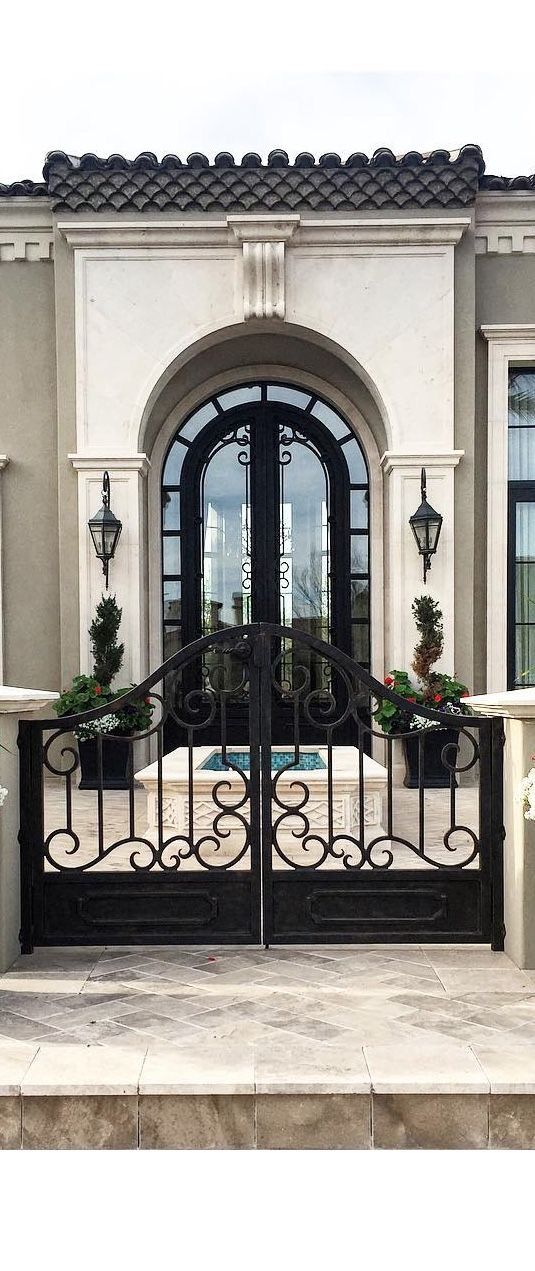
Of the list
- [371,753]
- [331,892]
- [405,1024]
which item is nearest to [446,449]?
[371,753]

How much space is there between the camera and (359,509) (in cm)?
1088

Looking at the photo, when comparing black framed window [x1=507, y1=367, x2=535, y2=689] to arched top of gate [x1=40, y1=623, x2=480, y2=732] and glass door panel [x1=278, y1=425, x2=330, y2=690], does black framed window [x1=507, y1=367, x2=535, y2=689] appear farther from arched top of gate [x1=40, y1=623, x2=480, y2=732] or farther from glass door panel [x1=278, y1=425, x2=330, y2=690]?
arched top of gate [x1=40, y1=623, x2=480, y2=732]

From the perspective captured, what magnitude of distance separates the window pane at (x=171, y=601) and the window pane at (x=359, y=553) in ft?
6.29

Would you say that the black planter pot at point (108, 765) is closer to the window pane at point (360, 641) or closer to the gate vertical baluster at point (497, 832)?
the window pane at point (360, 641)

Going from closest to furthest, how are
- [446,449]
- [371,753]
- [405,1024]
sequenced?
1. [405,1024]
2. [446,449]
3. [371,753]

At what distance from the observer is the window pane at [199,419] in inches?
432

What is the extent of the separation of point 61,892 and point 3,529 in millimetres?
6270

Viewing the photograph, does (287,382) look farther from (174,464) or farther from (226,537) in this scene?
(226,537)

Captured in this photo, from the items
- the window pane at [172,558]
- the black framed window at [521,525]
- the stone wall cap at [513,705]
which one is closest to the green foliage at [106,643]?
the window pane at [172,558]

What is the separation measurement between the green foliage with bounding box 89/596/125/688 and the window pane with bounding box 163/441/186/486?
74.4 inches

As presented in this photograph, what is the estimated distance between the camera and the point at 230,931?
15.7 ft

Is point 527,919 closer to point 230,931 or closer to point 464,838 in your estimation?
point 230,931

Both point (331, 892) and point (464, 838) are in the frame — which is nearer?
point (331, 892)
